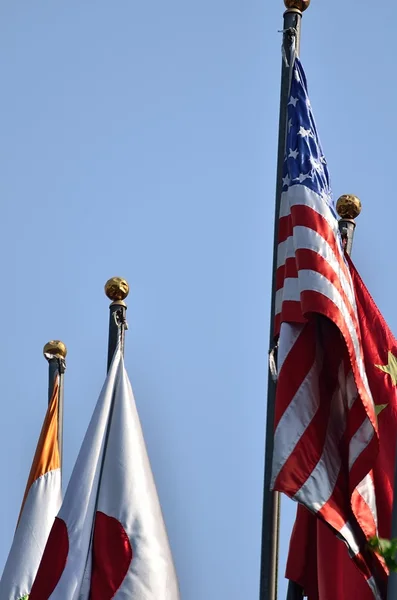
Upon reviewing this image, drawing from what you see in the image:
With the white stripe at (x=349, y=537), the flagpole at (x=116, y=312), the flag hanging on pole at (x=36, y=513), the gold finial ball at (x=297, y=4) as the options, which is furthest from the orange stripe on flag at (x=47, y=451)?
the white stripe at (x=349, y=537)

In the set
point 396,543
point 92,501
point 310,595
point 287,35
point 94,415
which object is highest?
point 287,35

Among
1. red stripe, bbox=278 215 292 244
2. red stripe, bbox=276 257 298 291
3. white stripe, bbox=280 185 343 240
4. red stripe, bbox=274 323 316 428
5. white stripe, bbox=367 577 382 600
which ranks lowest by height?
white stripe, bbox=367 577 382 600

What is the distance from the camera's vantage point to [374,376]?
11.1 meters

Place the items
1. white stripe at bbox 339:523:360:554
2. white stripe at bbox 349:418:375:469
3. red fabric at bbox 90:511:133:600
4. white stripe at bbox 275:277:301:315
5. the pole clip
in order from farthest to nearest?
red fabric at bbox 90:511:133:600
the pole clip
white stripe at bbox 275:277:301:315
white stripe at bbox 349:418:375:469
white stripe at bbox 339:523:360:554

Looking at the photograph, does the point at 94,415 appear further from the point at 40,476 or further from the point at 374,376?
the point at 374,376

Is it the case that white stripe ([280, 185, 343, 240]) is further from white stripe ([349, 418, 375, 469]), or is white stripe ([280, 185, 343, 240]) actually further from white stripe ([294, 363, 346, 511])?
white stripe ([349, 418, 375, 469])

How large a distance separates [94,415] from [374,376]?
3.10 m

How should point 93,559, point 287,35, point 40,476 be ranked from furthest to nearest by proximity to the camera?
point 40,476 < point 93,559 < point 287,35

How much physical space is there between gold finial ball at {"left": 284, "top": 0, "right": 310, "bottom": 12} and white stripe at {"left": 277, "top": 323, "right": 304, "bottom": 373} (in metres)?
2.87

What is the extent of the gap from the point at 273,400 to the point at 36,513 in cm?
428

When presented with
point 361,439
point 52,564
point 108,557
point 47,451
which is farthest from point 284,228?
point 47,451

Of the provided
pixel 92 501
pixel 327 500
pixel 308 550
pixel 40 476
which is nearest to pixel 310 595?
pixel 308 550

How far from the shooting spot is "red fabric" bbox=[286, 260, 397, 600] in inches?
419

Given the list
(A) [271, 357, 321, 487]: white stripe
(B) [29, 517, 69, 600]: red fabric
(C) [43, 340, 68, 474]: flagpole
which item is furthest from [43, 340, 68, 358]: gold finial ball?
(A) [271, 357, 321, 487]: white stripe
